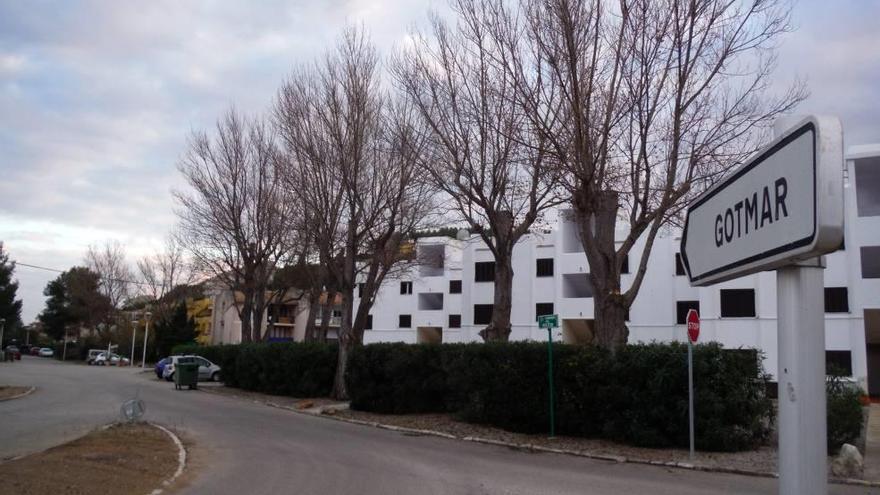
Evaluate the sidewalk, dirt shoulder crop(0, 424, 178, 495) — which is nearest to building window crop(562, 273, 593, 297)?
the sidewalk

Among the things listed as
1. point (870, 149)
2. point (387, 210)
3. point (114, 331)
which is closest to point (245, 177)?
point (387, 210)

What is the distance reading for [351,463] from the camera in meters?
12.9

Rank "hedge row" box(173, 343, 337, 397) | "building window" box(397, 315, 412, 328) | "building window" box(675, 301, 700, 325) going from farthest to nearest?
"building window" box(397, 315, 412, 328) → "building window" box(675, 301, 700, 325) → "hedge row" box(173, 343, 337, 397)

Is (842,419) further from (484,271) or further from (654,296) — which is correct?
(484,271)

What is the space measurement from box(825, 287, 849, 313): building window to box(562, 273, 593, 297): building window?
630 inches

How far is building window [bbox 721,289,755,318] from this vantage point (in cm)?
3941

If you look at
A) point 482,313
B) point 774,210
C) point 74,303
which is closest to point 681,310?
point 482,313

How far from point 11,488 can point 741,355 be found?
1354 cm

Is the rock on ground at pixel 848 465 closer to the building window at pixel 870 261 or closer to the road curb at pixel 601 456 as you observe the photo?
the road curb at pixel 601 456

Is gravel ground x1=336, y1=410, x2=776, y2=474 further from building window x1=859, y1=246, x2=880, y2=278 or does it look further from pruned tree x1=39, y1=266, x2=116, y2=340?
pruned tree x1=39, y1=266, x2=116, y2=340

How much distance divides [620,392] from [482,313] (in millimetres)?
37136

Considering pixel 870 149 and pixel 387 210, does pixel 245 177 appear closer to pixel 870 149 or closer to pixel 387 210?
pixel 387 210

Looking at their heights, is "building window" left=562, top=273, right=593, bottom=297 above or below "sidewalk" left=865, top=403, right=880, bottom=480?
above

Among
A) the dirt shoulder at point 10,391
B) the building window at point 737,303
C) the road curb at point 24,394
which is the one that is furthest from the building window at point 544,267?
the dirt shoulder at point 10,391
